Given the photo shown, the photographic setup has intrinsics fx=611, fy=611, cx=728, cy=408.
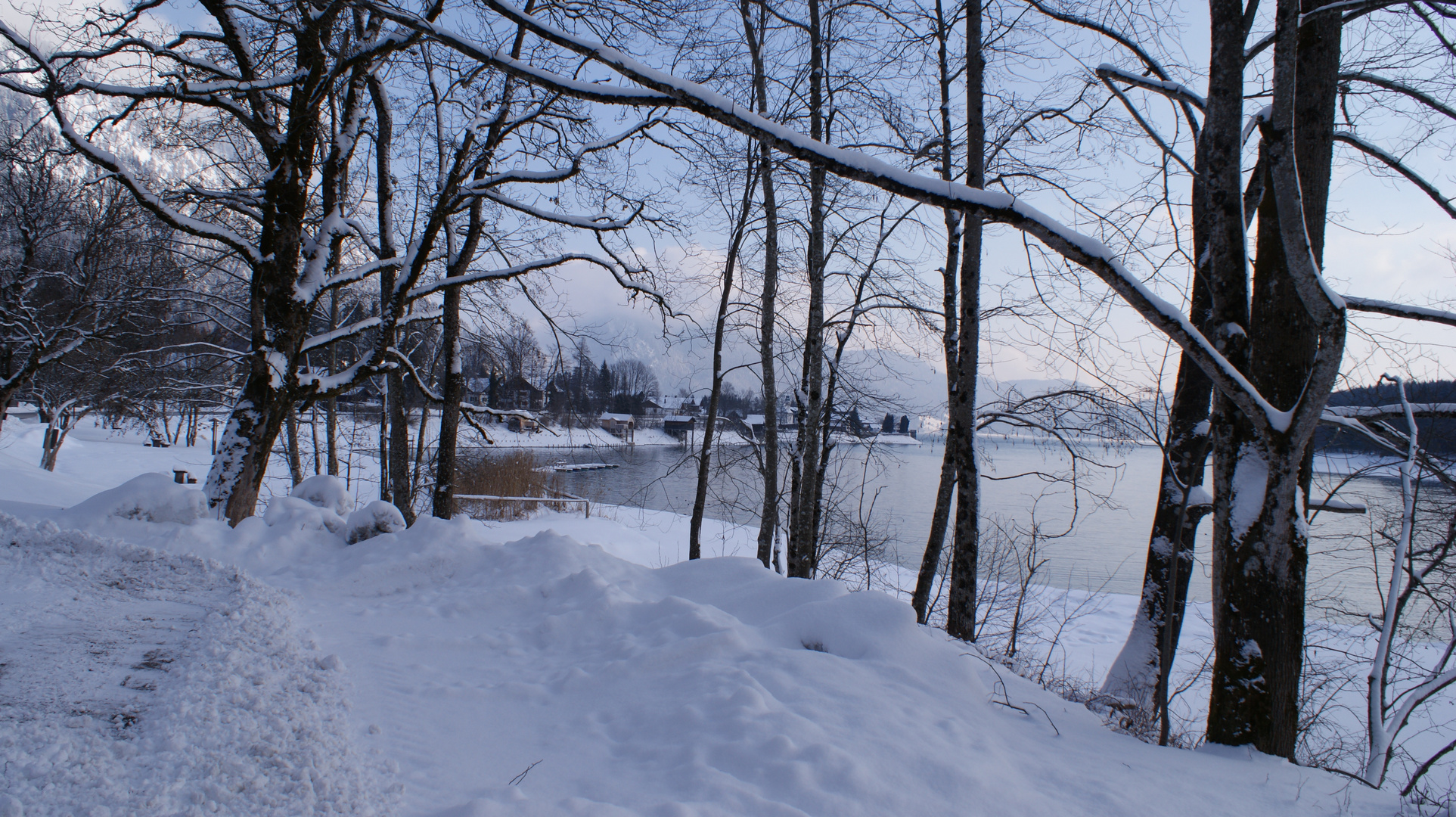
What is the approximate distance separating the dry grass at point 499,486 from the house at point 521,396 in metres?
1.96

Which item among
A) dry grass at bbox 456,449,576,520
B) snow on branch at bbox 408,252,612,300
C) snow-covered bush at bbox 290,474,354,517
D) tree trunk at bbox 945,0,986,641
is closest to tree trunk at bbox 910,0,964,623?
tree trunk at bbox 945,0,986,641

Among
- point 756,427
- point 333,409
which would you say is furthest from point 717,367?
point 333,409

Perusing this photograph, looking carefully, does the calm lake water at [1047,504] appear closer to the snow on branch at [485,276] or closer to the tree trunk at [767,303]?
the tree trunk at [767,303]

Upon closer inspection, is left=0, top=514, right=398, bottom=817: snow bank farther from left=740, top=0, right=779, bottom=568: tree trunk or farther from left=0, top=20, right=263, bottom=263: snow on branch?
left=740, top=0, right=779, bottom=568: tree trunk

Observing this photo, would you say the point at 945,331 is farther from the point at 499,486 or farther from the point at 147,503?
the point at 499,486

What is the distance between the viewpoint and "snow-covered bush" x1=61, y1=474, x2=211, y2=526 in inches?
212

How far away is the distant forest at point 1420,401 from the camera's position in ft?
14.3

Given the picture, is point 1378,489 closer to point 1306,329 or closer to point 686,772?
point 1306,329

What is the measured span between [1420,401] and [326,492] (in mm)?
9629

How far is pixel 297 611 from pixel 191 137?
24.1 ft

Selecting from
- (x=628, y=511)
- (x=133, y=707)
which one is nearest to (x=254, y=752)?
(x=133, y=707)

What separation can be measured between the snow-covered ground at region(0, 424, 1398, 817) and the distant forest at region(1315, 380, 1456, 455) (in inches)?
119

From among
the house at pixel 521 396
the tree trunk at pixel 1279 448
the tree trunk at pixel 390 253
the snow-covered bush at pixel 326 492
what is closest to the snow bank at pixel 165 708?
the snow-covered bush at pixel 326 492

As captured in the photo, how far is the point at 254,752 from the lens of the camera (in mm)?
2125
